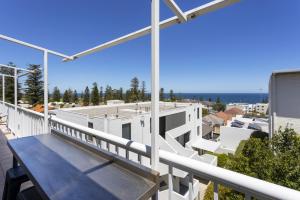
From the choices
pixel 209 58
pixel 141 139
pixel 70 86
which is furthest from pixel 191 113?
pixel 70 86

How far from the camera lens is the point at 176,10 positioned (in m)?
0.90

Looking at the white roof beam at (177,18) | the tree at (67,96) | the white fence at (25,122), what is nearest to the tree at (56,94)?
the tree at (67,96)

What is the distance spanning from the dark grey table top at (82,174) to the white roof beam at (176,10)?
85 cm

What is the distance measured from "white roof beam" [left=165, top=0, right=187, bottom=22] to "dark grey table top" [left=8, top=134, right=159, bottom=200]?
0.85m

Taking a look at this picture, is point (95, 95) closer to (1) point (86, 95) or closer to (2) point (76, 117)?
(1) point (86, 95)

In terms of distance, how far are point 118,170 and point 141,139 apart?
833 cm

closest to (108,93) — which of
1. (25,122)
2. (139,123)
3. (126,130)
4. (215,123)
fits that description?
(215,123)

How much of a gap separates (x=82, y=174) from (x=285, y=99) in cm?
875

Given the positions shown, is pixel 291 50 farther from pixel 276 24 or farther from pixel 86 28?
pixel 86 28

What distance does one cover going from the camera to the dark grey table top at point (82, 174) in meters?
0.86

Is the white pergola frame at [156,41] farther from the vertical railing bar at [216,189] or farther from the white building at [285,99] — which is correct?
the white building at [285,99]

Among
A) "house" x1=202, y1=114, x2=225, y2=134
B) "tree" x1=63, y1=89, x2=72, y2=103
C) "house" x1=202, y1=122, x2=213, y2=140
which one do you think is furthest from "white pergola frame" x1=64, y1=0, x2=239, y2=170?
"tree" x1=63, y1=89, x2=72, y2=103

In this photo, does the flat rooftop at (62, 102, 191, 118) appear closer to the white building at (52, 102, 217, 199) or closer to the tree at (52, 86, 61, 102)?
the white building at (52, 102, 217, 199)

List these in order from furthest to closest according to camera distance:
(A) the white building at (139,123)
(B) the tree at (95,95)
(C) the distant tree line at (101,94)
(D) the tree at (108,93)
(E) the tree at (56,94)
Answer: (D) the tree at (108,93)
(E) the tree at (56,94)
(C) the distant tree line at (101,94)
(B) the tree at (95,95)
(A) the white building at (139,123)
